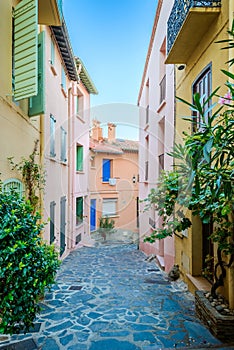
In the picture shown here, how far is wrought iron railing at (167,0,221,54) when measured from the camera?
574 centimetres

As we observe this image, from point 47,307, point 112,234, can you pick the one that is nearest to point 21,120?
point 47,307

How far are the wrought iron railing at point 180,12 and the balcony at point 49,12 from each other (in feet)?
9.83

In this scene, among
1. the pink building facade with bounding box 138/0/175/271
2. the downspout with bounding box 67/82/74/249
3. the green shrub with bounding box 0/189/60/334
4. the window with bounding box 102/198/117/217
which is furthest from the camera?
the window with bounding box 102/198/117/217

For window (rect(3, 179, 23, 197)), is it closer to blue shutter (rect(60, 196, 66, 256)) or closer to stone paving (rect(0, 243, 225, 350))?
stone paving (rect(0, 243, 225, 350))

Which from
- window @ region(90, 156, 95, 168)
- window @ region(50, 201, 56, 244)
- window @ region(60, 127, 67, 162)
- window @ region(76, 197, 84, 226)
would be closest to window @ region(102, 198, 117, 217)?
window @ region(90, 156, 95, 168)

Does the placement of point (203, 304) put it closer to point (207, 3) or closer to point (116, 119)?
point (207, 3)

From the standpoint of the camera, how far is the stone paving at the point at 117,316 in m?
4.52

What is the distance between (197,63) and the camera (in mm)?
6965

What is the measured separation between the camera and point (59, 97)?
11180 mm

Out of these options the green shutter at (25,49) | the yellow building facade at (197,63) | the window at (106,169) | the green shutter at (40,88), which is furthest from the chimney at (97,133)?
the green shutter at (25,49)

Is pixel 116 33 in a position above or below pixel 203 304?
above

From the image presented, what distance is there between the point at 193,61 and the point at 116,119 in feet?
18.7

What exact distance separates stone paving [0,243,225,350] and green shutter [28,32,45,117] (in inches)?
181

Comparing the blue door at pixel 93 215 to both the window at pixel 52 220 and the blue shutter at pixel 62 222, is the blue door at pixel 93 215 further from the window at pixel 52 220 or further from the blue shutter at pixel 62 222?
the window at pixel 52 220
